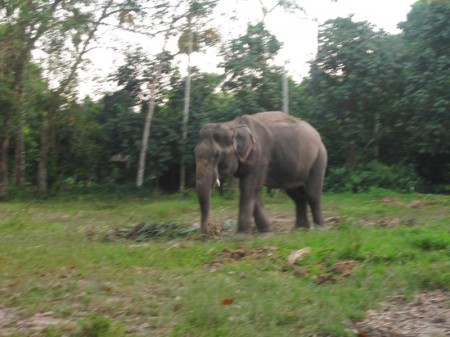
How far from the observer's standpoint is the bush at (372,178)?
18.0 metres

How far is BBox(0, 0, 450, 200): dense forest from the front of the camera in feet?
56.6

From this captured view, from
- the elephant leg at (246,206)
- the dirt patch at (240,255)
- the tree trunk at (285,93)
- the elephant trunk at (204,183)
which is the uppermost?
the tree trunk at (285,93)

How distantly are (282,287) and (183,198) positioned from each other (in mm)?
11083

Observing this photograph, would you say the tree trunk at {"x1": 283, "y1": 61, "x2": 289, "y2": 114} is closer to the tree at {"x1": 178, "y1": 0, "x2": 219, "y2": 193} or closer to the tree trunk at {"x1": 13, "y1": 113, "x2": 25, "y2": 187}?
the tree at {"x1": 178, "y1": 0, "x2": 219, "y2": 193}

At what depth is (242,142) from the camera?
9.52 meters

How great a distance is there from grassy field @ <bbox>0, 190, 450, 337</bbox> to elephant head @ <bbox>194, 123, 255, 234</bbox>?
2.16 feet

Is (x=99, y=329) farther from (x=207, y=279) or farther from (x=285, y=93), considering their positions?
(x=285, y=93)

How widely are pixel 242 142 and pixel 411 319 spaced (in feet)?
14.3

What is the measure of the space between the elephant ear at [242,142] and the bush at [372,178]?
8837 millimetres

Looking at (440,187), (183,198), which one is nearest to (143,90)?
(183,198)

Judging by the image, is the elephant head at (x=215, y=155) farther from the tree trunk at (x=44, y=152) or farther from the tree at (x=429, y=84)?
the tree trunk at (x=44, y=152)

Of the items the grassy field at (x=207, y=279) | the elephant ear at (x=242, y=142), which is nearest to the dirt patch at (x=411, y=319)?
the grassy field at (x=207, y=279)

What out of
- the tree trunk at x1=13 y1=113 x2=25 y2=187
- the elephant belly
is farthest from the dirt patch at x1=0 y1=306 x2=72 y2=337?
the tree trunk at x1=13 y1=113 x2=25 y2=187

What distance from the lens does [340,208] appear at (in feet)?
45.8
